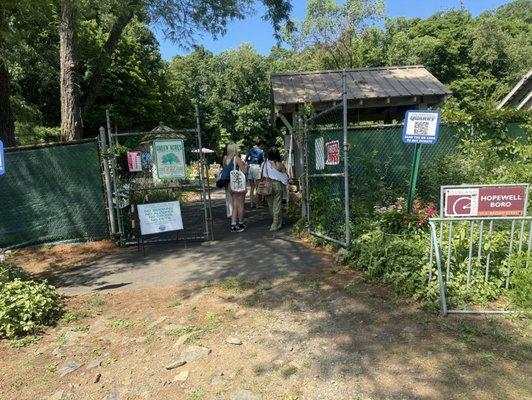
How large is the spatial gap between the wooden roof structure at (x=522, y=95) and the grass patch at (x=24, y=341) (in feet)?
48.9

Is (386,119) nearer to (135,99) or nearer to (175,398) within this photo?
(175,398)

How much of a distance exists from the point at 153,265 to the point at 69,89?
5613 mm

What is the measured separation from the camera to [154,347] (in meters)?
4.34

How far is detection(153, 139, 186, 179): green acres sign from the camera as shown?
805 cm

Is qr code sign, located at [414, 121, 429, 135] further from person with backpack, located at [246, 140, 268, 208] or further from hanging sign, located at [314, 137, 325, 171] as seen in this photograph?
person with backpack, located at [246, 140, 268, 208]

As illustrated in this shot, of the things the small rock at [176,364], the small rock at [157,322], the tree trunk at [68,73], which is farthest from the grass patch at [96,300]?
the tree trunk at [68,73]

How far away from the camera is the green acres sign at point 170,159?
805 cm

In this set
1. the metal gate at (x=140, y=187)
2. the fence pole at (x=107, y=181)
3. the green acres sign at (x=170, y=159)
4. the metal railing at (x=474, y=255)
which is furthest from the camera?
the fence pole at (x=107, y=181)

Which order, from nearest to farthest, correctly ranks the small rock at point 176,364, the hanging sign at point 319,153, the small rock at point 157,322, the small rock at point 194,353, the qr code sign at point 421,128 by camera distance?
the small rock at point 176,364 < the small rock at point 194,353 < the small rock at point 157,322 < the qr code sign at point 421,128 < the hanging sign at point 319,153

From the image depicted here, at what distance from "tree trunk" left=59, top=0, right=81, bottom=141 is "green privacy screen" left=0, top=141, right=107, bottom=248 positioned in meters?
1.99

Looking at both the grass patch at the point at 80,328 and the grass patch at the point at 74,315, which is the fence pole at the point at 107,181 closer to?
the grass patch at the point at 74,315

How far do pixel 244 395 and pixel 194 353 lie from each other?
2.76 feet

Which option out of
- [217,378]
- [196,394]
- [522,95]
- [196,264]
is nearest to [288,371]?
[217,378]

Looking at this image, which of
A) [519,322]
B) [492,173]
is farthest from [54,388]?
[492,173]
